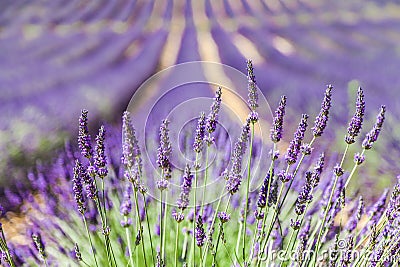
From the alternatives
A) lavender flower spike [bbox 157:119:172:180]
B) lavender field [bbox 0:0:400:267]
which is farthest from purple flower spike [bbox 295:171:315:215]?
lavender field [bbox 0:0:400:267]

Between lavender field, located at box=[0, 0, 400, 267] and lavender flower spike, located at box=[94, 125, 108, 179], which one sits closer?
lavender flower spike, located at box=[94, 125, 108, 179]

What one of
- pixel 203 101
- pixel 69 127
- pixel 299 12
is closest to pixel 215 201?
pixel 203 101

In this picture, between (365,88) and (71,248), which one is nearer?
(71,248)

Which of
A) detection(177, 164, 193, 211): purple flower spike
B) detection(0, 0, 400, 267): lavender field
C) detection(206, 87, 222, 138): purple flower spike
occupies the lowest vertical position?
detection(177, 164, 193, 211): purple flower spike

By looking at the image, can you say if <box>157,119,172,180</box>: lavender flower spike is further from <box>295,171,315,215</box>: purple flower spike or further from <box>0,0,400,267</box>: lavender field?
<box>0,0,400,267</box>: lavender field

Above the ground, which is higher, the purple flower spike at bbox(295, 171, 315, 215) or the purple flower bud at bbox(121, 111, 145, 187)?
the purple flower bud at bbox(121, 111, 145, 187)

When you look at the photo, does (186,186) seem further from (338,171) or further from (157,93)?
(157,93)

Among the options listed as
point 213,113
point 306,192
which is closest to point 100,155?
point 213,113

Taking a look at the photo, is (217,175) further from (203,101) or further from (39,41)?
(39,41)

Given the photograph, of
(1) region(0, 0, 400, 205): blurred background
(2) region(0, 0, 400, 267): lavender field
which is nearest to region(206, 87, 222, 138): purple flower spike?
(2) region(0, 0, 400, 267): lavender field
